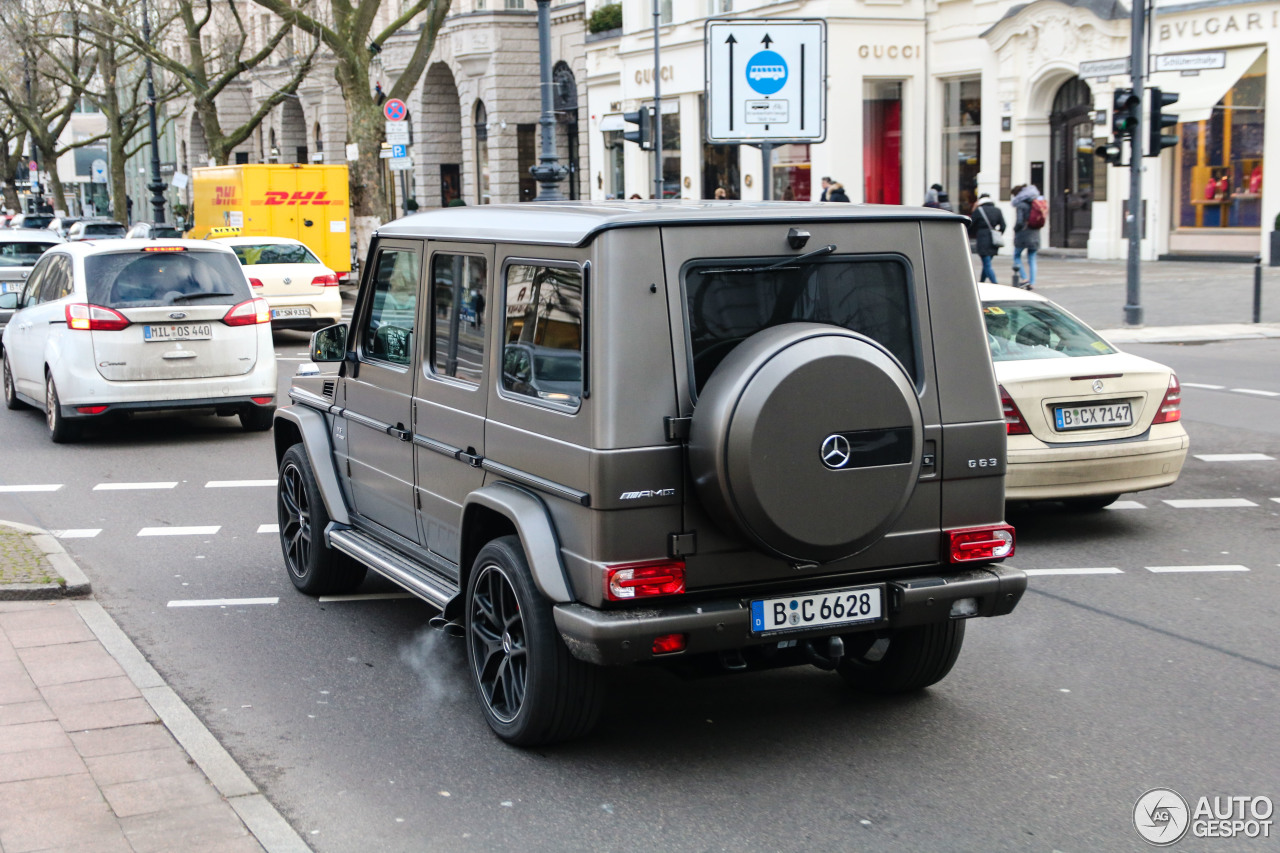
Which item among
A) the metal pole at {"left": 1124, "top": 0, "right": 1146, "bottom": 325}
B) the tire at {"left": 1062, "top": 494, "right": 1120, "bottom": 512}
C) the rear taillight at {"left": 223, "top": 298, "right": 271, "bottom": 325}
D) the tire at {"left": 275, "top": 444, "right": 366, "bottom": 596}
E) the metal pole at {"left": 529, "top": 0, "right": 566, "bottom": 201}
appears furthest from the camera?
the metal pole at {"left": 529, "top": 0, "right": 566, "bottom": 201}

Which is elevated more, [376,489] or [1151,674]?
[376,489]

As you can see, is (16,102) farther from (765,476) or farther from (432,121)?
(765,476)

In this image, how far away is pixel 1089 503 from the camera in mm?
9562

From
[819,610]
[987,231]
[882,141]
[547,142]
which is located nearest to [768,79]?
[819,610]

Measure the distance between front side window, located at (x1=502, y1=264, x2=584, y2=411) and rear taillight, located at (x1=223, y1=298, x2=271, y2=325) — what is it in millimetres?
7790

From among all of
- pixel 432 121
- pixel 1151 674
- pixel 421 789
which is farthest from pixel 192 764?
pixel 432 121

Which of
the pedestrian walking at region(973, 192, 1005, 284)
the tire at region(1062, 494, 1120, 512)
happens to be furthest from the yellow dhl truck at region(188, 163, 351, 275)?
the tire at region(1062, 494, 1120, 512)

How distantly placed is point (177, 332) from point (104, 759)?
796 centimetres

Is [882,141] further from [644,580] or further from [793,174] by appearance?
[644,580]

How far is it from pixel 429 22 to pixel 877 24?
37.7 feet

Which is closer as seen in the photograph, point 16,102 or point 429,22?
point 429,22

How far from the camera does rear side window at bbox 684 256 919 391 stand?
486 centimetres

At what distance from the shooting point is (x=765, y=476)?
4.64 metres

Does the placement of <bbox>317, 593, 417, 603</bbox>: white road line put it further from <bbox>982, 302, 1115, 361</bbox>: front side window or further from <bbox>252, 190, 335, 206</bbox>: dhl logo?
<bbox>252, 190, 335, 206</bbox>: dhl logo
